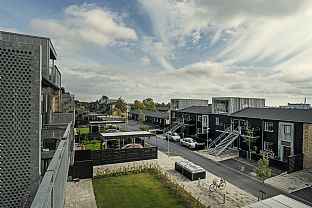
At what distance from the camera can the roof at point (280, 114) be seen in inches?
955

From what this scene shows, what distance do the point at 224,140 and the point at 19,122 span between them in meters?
28.4

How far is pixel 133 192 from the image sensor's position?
54.6 ft

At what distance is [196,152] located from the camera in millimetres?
30672

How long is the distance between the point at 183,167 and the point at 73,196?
9.80 m

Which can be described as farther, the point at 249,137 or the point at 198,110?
the point at 198,110

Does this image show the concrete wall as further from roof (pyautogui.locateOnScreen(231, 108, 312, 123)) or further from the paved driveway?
the paved driveway

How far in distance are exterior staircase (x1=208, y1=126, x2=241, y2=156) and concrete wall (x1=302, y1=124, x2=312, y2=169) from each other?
895 cm

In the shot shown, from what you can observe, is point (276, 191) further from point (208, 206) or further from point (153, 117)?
point (153, 117)

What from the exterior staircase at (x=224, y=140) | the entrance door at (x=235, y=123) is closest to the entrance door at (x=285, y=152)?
the exterior staircase at (x=224, y=140)

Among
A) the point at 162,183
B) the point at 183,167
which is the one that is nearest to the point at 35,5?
the point at 162,183

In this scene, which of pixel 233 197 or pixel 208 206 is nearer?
pixel 208 206

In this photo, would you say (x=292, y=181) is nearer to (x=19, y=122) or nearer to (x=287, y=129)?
(x=287, y=129)

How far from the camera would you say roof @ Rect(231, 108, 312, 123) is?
79.6 ft

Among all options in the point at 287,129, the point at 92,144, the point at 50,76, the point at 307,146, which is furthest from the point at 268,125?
the point at 92,144
